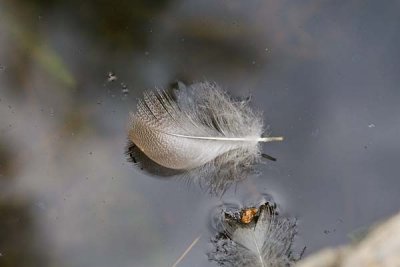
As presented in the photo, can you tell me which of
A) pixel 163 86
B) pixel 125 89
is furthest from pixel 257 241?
pixel 125 89

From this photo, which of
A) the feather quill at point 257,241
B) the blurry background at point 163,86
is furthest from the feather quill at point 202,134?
the feather quill at point 257,241

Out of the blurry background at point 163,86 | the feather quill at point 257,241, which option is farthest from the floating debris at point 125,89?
the feather quill at point 257,241

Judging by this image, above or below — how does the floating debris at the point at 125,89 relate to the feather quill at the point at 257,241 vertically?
above

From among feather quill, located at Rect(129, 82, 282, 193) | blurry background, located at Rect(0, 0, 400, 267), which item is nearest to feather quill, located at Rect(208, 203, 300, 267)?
blurry background, located at Rect(0, 0, 400, 267)

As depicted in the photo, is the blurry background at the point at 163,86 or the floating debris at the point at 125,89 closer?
the blurry background at the point at 163,86

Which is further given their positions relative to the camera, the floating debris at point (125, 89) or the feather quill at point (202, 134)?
the floating debris at point (125, 89)

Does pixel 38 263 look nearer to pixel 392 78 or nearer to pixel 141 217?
pixel 141 217

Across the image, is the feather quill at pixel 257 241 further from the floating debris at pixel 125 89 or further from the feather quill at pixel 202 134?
the floating debris at pixel 125 89
